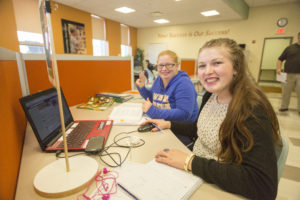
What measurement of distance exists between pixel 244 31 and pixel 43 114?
24.2ft

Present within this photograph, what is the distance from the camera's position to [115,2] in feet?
15.7

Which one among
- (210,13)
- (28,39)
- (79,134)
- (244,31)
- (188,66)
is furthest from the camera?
(244,31)

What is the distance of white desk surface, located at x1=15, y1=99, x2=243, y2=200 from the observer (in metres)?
0.53

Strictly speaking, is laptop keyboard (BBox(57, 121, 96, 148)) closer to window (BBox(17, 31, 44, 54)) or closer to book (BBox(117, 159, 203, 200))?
book (BBox(117, 159, 203, 200))

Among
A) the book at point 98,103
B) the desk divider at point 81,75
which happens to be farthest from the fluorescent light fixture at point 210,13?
the book at point 98,103

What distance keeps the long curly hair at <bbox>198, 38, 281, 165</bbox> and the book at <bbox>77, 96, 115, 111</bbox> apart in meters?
1.05

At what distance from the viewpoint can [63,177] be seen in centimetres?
56

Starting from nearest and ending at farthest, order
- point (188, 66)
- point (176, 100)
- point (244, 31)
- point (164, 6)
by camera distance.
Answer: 1. point (176, 100)
2. point (188, 66)
3. point (164, 6)
4. point (244, 31)

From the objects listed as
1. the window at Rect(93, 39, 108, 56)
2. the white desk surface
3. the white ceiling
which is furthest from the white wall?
the white desk surface

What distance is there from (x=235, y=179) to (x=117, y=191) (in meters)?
0.38

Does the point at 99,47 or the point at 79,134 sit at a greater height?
the point at 99,47

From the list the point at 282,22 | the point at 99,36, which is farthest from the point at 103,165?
the point at 282,22

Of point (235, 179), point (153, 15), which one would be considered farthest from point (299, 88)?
point (153, 15)

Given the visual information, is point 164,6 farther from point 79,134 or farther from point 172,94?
point 79,134
